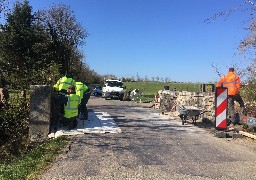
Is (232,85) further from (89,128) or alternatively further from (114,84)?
(114,84)

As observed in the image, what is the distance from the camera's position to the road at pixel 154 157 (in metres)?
5.57

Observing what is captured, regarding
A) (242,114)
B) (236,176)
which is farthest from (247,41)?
(236,176)

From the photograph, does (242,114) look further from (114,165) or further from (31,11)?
(31,11)

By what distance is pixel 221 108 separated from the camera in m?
9.39

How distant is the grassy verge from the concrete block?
1400 millimetres

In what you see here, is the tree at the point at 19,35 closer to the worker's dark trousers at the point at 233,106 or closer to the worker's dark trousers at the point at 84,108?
the worker's dark trousers at the point at 84,108

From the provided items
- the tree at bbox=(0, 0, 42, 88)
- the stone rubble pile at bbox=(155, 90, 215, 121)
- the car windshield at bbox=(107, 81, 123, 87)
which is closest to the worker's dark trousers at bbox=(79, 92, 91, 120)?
the stone rubble pile at bbox=(155, 90, 215, 121)

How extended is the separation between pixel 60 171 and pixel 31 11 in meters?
39.6

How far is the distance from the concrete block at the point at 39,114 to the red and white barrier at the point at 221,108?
4487mm

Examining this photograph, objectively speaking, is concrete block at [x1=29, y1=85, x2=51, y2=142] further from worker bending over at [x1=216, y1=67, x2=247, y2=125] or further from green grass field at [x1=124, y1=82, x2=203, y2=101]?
green grass field at [x1=124, y1=82, x2=203, y2=101]

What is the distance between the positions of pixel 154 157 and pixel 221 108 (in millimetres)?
3484

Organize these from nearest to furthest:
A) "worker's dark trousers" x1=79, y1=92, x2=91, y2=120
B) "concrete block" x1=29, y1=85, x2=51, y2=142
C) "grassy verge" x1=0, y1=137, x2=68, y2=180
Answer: "grassy verge" x1=0, y1=137, x2=68, y2=180 → "concrete block" x1=29, y1=85, x2=51, y2=142 → "worker's dark trousers" x1=79, y1=92, x2=91, y2=120

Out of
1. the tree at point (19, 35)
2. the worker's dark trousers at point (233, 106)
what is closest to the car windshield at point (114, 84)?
the tree at point (19, 35)

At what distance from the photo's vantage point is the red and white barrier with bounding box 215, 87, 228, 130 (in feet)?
30.8
